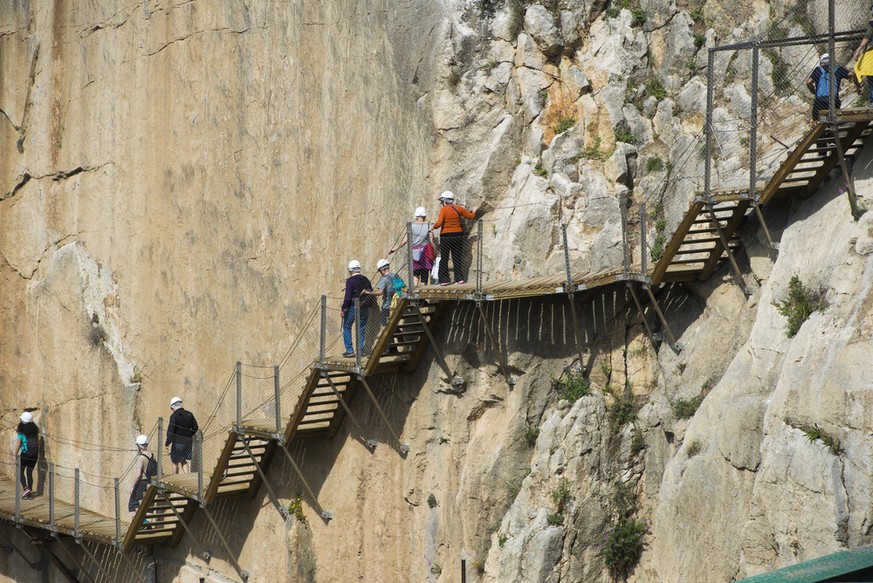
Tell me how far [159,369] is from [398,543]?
7.40m

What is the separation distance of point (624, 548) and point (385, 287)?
4.83m

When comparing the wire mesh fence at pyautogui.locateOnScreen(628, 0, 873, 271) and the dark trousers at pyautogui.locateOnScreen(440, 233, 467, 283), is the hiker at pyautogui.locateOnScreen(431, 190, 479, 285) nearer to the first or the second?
the dark trousers at pyautogui.locateOnScreen(440, 233, 467, 283)

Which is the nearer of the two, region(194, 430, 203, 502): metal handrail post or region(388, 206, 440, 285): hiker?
region(388, 206, 440, 285): hiker

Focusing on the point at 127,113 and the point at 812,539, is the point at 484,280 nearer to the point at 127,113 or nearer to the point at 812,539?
the point at 812,539

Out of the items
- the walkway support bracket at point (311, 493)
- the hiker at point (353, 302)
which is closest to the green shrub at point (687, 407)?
the hiker at point (353, 302)

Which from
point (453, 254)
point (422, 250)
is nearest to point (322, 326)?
point (422, 250)

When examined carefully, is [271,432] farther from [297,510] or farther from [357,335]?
[357,335]

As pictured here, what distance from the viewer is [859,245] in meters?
14.9

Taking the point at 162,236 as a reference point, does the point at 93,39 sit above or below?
above

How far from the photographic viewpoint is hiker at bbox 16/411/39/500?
27.8 metres

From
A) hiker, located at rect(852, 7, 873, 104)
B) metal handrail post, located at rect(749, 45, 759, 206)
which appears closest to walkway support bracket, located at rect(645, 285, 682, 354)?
metal handrail post, located at rect(749, 45, 759, 206)

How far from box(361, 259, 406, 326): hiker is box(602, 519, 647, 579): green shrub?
4.27 metres

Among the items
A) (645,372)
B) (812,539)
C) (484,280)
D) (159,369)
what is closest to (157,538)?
(159,369)

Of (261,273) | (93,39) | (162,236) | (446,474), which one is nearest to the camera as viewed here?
(446,474)
